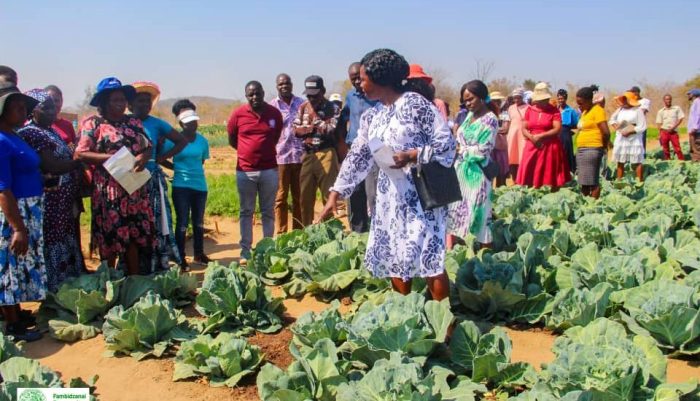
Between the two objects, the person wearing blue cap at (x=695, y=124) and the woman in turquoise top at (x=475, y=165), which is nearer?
the woman in turquoise top at (x=475, y=165)

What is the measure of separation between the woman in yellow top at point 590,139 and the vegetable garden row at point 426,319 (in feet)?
5.90

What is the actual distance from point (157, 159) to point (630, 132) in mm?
7907

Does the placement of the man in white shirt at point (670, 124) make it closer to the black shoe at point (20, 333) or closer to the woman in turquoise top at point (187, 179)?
the woman in turquoise top at point (187, 179)

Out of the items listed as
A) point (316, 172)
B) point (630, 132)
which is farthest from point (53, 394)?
point (630, 132)

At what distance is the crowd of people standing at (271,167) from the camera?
3570mm

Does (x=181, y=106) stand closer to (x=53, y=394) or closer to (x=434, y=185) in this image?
(x=434, y=185)

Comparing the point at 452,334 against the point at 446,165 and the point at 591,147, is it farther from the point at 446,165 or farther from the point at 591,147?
the point at 591,147

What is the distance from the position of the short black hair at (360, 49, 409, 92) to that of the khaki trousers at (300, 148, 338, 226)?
12.1 ft

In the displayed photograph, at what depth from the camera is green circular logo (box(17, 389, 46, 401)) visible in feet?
9.50

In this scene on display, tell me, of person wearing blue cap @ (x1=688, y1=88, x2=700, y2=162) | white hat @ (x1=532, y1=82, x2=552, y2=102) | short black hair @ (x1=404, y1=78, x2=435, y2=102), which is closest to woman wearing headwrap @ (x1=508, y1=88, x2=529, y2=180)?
white hat @ (x1=532, y1=82, x2=552, y2=102)

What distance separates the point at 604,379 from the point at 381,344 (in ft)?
3.56

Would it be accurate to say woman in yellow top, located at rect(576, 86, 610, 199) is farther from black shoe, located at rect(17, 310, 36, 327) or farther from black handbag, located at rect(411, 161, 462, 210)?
black shoe, located at rect(17, 310, 36, 327)

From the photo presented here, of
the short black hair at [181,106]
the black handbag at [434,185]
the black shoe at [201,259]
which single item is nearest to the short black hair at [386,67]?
the black handbag at [434,185]

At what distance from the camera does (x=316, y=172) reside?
23.7 ft
